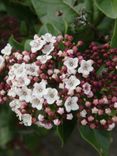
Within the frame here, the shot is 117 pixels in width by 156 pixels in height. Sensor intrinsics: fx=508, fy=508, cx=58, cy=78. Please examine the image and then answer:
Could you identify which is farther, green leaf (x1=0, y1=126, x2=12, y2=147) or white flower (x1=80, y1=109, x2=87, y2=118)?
green leaf (x1=0, y1=126, x2=12, y2=147)

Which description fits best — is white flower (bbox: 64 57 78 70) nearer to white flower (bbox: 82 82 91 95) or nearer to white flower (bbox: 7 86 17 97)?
white flower (bbox: 82 82 91 95)

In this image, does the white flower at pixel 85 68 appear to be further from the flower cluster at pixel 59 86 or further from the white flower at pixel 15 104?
Answer: the white flower at pixel 15 104

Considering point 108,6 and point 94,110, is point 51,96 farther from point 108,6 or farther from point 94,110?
point 108,6

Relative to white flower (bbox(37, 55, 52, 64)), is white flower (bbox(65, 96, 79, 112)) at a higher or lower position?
lower


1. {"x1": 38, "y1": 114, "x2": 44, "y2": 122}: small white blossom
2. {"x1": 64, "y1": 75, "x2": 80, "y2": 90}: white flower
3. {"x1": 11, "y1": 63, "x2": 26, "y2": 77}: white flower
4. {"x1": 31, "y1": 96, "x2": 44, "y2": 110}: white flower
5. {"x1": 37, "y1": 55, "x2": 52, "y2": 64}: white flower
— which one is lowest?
{"x1": 38, "y1": 114, "x2": 44, "y2": 122}: small white blossom

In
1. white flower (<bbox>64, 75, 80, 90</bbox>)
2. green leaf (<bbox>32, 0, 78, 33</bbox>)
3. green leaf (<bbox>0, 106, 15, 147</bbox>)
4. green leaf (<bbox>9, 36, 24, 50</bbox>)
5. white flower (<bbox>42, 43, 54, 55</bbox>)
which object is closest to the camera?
white flower (<bbox>64, 75, 80, 90</bbox>)

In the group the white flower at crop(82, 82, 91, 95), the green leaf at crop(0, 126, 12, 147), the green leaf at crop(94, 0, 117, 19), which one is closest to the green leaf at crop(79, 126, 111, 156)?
the white flower at crop(82, 82, 91, 95)

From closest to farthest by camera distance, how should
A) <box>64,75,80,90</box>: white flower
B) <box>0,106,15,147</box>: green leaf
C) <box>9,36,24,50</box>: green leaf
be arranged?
1. <box>64,75,80,90</box>: white flower
2. <box>9,36,24,50</box>: green leaf
3. <box>0,106,15,147</box>: green leaf
